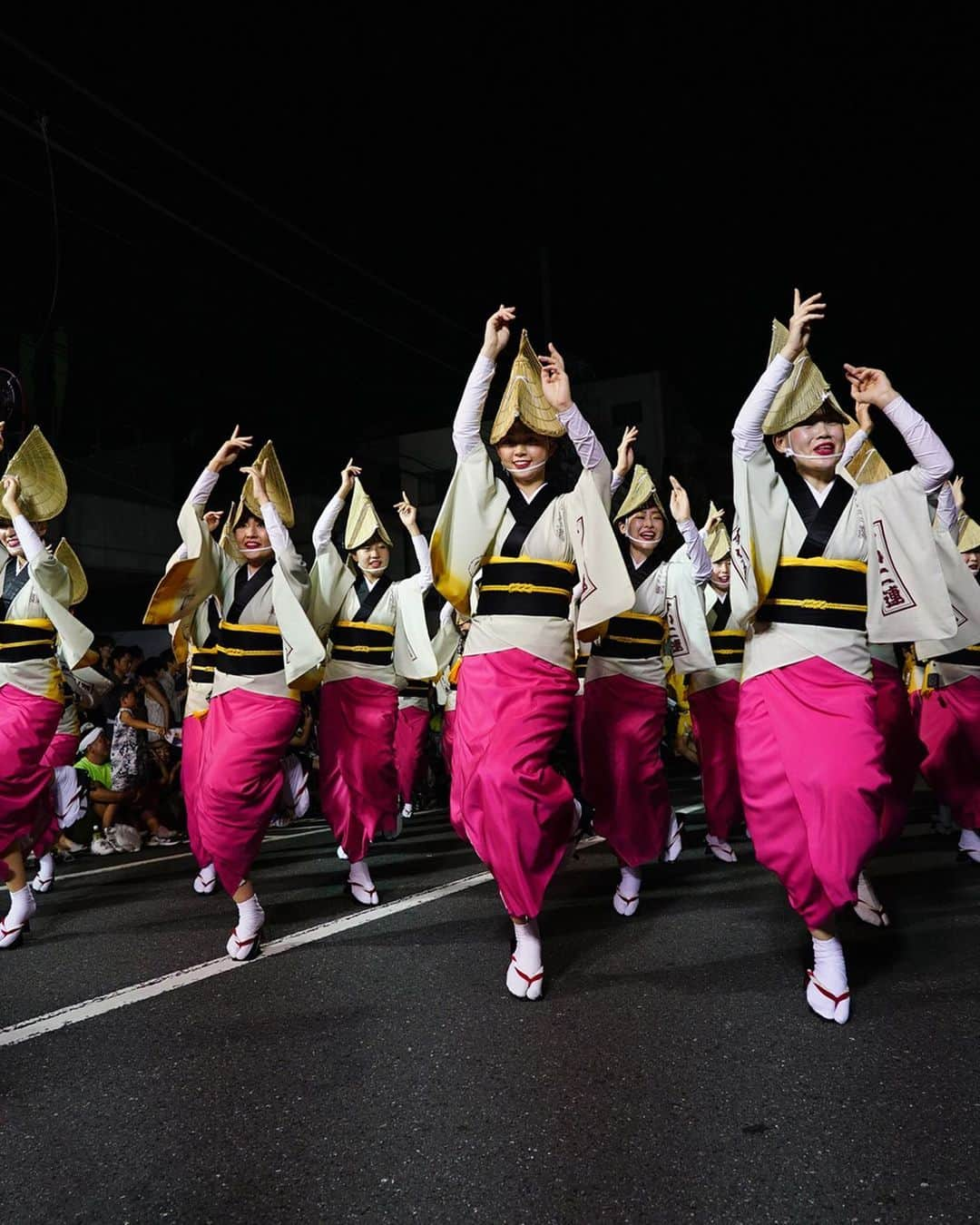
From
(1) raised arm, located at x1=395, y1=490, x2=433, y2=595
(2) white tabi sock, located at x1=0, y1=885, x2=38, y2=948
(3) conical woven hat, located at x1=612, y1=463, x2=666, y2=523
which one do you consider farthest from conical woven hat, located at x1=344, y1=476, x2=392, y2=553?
(2) white tabi sock, located at x1=0, y1=885, x2=38, y2=948

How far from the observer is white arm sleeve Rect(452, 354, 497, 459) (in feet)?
12.3

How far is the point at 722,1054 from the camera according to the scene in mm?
2742

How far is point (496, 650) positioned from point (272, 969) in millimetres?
1563

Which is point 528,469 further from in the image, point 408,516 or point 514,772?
point 408,516

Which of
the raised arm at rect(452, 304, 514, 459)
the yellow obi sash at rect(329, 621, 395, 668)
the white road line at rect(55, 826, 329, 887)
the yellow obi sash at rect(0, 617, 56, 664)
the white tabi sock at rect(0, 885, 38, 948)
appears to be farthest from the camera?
the white road line at rect(55, 826, 329, 887)

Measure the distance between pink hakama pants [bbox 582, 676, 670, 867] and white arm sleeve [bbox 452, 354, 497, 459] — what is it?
1.63 m

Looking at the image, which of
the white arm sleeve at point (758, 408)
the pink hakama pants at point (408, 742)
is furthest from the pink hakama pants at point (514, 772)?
the pink hakama pants at point (408, 742)

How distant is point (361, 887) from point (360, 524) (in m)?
2.35

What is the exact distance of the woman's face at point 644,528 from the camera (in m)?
5.56

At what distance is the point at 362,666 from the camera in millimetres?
5703

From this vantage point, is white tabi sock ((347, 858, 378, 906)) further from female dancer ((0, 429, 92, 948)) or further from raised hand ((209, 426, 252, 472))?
raised hand ((209, 426, 252, 472))

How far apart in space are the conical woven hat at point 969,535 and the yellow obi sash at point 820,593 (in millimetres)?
3515

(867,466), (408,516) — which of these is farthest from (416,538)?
(867,466)

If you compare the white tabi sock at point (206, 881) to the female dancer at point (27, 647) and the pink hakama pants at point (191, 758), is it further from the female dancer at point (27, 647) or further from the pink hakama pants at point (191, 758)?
the female dancer at point (27, 647)
